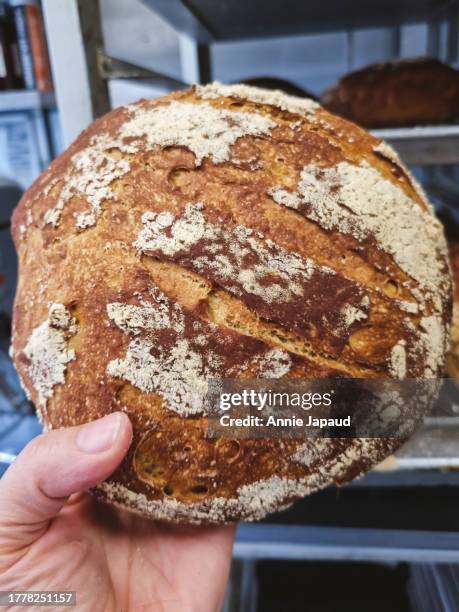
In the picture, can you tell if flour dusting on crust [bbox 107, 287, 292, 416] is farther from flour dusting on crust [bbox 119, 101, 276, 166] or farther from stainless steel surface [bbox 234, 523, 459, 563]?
stainless steel surface [bbox 234, 523, 459, 563]

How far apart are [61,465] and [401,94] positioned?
157 cm

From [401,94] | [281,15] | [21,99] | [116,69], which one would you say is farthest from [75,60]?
[21,99]

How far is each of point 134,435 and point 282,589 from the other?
2.82ft

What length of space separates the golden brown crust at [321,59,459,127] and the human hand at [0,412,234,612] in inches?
55.3

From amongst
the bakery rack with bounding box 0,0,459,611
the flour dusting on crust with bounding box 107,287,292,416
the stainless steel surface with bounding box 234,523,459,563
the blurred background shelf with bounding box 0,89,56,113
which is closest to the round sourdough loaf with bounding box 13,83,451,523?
the flour dusting on crust with bounding box 107,287,292,416

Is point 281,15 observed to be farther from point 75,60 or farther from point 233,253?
point 233,253

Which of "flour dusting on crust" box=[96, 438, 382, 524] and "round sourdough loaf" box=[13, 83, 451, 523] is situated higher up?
"round sourdough loaf" box=[13, 83, 451, 523]

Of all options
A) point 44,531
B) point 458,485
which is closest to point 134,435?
point 44,531

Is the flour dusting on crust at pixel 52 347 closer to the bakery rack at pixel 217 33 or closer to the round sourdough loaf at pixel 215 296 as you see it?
the round sourdough loaf at pixel 215 296

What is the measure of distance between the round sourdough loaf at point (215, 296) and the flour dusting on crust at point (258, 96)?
0.16 feet

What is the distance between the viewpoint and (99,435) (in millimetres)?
549

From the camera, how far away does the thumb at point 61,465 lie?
0.55 metres

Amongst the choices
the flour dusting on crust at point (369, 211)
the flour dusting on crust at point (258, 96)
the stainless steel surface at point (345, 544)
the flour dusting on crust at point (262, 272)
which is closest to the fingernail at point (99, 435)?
the flour dusting on crust at point (262, 272)

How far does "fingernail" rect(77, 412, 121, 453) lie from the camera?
55 centimetres
